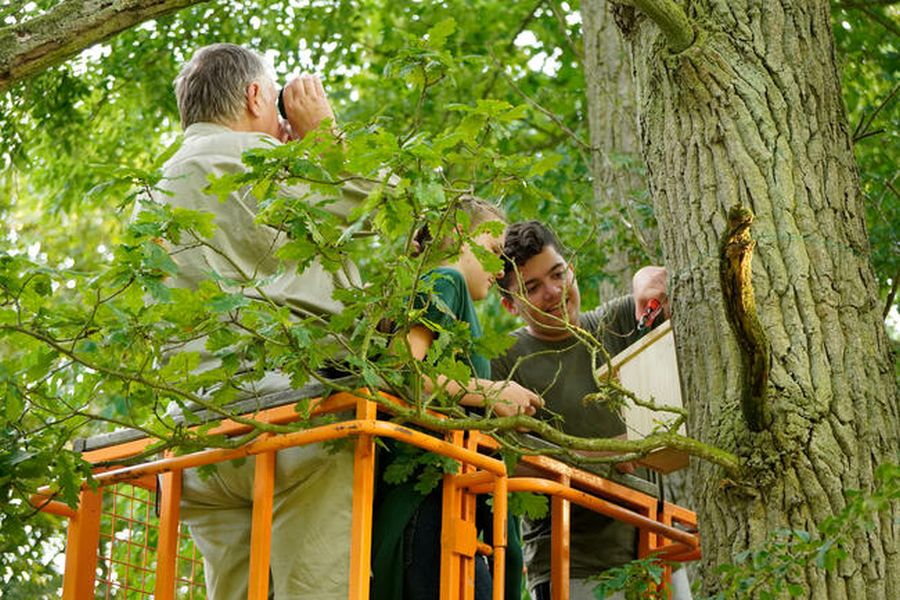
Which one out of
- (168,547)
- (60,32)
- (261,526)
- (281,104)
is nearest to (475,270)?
(281,104)

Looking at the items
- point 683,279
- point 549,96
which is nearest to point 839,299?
point 683,279

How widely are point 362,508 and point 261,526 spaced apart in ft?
0.87

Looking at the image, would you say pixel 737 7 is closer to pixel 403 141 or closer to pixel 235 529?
pixel 403 141

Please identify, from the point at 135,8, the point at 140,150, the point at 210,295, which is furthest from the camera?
the point at 140,150

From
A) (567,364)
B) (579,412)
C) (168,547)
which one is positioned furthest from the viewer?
(567,364)

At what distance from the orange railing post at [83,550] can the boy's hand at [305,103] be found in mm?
1185

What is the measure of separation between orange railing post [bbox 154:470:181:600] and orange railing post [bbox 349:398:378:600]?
1.94ft

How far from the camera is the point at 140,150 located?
32.2ft

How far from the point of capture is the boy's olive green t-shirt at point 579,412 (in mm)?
4844

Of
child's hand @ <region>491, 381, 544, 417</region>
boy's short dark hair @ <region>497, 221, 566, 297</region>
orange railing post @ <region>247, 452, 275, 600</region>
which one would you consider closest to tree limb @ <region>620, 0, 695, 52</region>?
child's hand @ <region>491, 381, 544, 417</region>

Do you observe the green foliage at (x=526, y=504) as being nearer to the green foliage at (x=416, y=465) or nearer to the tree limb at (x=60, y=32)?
the green foliage at (x=416, y=465)

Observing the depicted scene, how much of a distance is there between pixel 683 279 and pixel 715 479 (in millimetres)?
577

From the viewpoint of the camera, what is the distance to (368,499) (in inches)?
139

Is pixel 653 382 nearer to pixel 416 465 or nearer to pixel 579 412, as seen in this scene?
pixel 579 412
